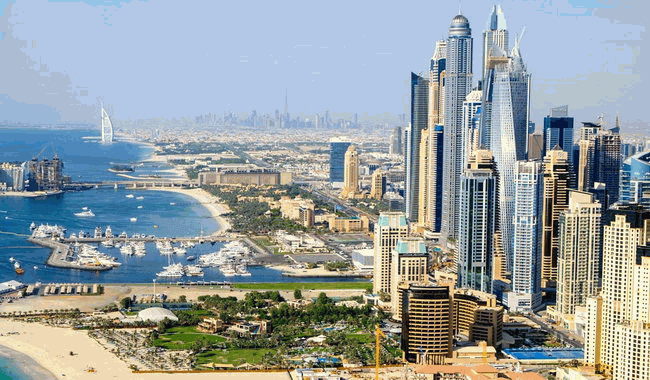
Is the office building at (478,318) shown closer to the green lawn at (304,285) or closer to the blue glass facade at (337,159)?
the green lawn at (304,285)

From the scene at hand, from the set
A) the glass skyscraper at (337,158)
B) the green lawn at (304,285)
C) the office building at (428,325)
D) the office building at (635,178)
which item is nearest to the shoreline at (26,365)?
the office building at (428,325)

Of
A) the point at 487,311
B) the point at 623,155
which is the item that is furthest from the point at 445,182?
the point at 487,311

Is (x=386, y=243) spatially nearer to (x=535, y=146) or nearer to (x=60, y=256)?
(x=535, y=146)

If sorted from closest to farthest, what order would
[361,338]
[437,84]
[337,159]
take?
1. [361,338]
2. [437,84]
3. [337,159]

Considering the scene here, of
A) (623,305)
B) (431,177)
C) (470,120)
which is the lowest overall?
(623,305)

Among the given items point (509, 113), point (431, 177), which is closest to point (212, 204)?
point (431, 177)

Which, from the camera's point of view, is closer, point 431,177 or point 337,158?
point 431,177

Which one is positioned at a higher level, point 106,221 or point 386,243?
point 386,243

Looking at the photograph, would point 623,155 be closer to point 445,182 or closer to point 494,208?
point 445,182

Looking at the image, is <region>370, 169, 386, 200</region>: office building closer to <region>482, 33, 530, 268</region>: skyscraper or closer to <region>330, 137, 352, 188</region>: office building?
<region>330, 137, 352, 188</region>: office building
